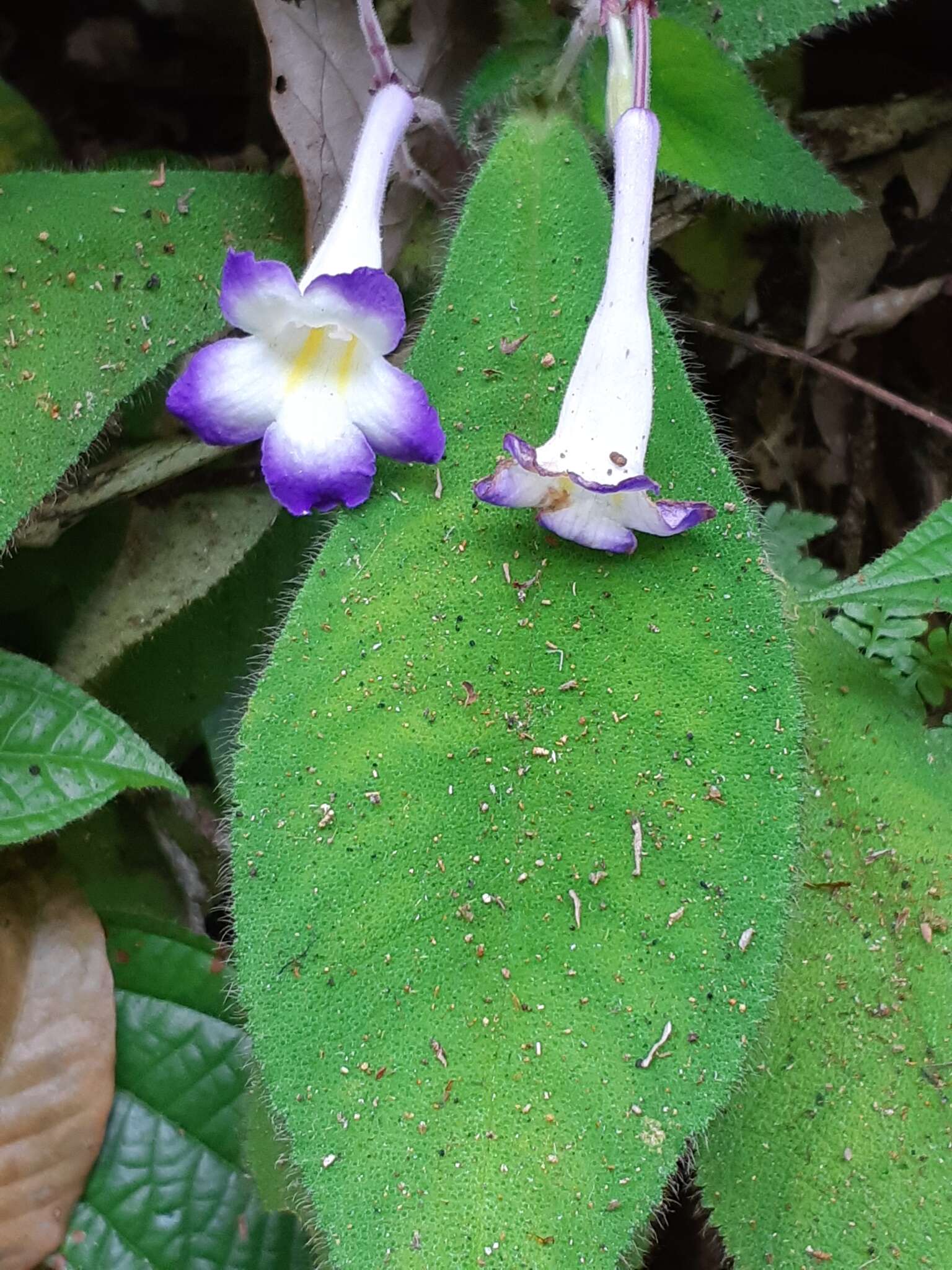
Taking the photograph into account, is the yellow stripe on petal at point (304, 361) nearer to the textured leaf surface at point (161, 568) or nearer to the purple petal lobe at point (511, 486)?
the purple petal lobe at point (511, 486)

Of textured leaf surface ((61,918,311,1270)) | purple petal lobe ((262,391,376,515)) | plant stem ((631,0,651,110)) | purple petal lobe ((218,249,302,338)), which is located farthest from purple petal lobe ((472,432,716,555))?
textured leaf surface ((61,918,311,1270))

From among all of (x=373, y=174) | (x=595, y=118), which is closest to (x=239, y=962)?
(x=373, y=174)

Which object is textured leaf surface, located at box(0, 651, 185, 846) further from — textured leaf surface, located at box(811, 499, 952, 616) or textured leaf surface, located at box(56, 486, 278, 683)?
textured leaf surface, located at box(811, 499, 952, 616)

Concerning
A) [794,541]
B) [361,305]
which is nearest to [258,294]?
[361,305]

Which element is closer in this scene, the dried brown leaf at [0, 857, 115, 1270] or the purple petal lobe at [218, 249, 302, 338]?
the purple petal lobe at [218, 249, 302, 338]

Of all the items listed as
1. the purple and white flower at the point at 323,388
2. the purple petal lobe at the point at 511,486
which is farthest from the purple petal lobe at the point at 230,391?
the purple petal lobe at the point at 511,486

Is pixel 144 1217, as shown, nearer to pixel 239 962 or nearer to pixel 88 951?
pixel 88 951
